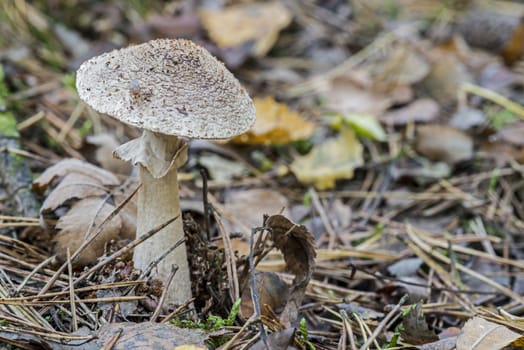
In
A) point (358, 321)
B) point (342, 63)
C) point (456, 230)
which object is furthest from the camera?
point (342, 63)

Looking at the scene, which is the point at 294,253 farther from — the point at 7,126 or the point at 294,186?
the point at 7,126

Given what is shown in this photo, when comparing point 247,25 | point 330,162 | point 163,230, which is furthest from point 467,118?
point 163,230

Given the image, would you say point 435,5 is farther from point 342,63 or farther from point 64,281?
point 64,281

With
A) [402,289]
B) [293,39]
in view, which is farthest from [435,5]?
[402,289]

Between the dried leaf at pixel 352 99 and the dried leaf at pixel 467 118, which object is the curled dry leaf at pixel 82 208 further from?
the dried leaf at pixel 467 118

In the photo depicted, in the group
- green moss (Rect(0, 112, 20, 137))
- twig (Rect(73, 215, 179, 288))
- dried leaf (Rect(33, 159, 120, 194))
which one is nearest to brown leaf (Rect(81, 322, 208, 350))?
twig (Rect(73, 215, 179, 288))
